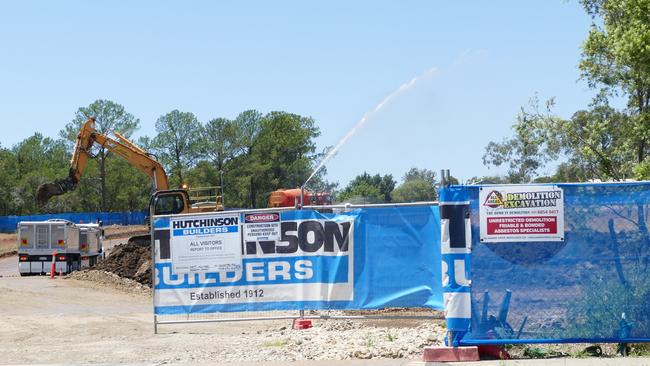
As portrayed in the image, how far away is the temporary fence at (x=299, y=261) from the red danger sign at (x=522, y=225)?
5.97 ft

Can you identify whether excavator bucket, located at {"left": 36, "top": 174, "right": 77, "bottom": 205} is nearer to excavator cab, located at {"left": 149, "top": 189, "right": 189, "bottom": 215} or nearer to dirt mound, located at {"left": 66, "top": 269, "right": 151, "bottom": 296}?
dirt mound, located at {"left": 66, "top": 269, "right": 151, "bottom": 296}

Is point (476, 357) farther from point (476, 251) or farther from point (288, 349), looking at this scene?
point (288, 349)

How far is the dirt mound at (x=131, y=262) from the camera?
109 feet

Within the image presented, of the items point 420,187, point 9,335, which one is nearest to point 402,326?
point 9,335

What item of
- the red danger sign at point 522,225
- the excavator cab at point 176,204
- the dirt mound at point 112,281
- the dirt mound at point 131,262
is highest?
the excavator cab at point 176,204

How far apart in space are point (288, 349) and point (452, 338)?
2.63 meters

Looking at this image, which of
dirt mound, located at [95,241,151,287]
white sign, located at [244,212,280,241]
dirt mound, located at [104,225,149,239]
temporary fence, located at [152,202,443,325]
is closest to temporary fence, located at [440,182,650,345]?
temporary fence, located at [152,202,443,325]

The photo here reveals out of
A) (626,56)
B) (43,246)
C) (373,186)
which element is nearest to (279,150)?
(373,186)

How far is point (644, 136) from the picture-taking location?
69.6 ft

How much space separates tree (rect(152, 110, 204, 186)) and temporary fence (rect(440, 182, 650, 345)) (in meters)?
94.1

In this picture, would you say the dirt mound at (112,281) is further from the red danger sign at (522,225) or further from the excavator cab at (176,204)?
the red danger sign at (522,225)

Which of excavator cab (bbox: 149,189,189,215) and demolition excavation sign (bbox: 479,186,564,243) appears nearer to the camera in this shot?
demolition excavation sign (bbox: 479,186,564,243)

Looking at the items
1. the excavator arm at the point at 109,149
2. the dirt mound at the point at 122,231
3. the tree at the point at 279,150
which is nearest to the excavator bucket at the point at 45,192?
the excavator arm at the point at 109,149

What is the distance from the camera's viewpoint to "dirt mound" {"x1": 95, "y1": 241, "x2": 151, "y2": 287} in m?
33.1
